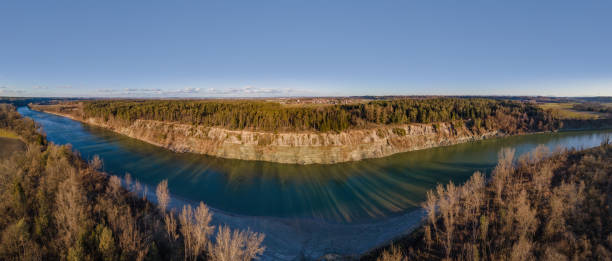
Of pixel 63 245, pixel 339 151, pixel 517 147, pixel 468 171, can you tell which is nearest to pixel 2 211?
pixel 63 245

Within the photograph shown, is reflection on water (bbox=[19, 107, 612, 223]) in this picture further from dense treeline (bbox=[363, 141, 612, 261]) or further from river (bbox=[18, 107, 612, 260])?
dense treeline (bbox=[363, 141, 612, 261])

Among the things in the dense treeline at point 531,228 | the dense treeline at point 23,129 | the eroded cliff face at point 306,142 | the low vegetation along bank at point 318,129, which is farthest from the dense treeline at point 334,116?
the dense treeline at point 531,228

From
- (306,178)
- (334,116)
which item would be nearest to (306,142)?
(334,116)

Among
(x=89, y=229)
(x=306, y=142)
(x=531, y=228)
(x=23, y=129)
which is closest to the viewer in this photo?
(x=89, y=229)

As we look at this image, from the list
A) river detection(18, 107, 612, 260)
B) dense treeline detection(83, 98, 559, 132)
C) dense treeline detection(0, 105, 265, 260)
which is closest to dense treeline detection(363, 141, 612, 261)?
river detection(18, 107, 612, 260)

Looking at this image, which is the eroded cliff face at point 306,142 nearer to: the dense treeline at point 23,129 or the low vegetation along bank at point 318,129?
the low vegetation along bank at point 318,129

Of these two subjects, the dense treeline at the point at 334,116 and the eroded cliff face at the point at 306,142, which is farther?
the dense treeline at the point at 334,116

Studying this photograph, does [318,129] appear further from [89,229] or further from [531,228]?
[89,229]
